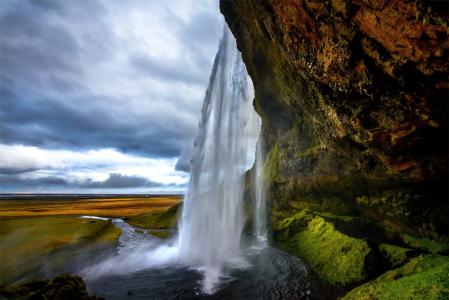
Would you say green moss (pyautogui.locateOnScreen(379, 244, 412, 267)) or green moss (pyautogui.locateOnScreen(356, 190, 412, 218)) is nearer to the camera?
green moss (pyautogui.locateOnScreen(379, 244, 412, 267))

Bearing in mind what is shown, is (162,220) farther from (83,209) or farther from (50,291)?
(83,209)

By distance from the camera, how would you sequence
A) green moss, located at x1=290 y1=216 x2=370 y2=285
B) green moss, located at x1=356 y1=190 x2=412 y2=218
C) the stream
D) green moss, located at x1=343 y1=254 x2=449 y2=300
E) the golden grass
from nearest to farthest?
green moss, located at x1=343 y1=254 x2=449 y2=300 → the stream → green moss, located at x1=290 y1=216 x2=370 y2=285 → green moss, located at x1=356 y1=190 x2=412 y2=218 → the golden grass

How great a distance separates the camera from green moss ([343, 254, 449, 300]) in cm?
1176

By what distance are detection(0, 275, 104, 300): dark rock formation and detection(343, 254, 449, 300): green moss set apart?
46.2 ft

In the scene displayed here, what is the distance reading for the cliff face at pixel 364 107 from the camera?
→ 11609mm

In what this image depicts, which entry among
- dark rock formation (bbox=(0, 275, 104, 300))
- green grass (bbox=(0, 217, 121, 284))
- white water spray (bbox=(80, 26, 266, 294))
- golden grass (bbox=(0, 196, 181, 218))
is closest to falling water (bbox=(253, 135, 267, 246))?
white water spray (bbox=(80, 26, 266, 294))

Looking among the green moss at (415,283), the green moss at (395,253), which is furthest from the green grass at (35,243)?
the green moss at (395,253)

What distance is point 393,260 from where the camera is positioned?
17.7m

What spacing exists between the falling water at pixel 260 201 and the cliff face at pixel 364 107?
7.58 metres

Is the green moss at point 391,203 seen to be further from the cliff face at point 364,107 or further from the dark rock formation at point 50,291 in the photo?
the dark rock formation at point 50,291

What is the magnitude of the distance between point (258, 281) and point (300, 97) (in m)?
13.9

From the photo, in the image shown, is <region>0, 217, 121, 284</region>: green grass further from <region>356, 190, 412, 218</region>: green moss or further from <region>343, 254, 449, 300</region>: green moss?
<region>356, 190, 412, 218</region>: green moss

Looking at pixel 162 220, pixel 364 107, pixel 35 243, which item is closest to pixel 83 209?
pixel 162 220

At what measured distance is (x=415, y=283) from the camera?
12.8 meters
